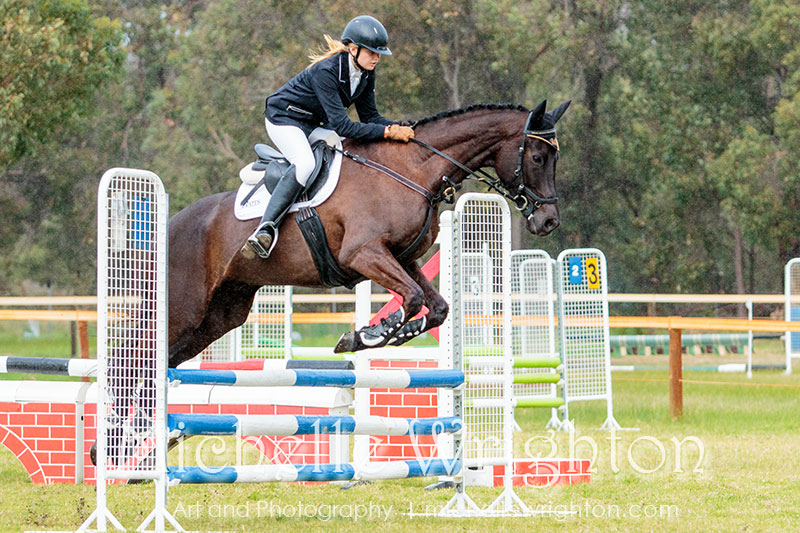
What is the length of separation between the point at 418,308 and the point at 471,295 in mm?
560

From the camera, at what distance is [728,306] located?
23062mm

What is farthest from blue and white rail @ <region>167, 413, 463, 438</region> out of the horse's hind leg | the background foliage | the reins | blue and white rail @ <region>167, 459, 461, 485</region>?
the background foliage

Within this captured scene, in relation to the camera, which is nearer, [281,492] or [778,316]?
[281,492]

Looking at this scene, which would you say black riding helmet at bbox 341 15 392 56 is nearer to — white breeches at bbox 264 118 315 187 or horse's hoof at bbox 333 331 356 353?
white breeches at bbox 264 118 315 187

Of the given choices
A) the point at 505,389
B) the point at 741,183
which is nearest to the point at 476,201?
the point at 505,389

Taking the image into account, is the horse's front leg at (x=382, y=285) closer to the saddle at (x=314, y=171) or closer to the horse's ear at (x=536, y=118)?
the saddle at (x=314, y=171)

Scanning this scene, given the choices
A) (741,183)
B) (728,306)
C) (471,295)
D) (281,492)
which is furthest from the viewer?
(728,306)

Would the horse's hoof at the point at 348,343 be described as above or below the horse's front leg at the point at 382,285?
below

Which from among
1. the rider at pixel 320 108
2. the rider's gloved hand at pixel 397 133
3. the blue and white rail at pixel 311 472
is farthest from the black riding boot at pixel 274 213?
the blue and white rail at pixel 311 472

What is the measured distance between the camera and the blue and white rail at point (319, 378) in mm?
4961

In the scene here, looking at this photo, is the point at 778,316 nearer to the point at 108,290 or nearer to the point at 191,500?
the point at 191,500

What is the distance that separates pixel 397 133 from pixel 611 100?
61.4ft

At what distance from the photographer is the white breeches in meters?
5.59

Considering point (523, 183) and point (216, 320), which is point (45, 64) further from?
point (523, 183)
